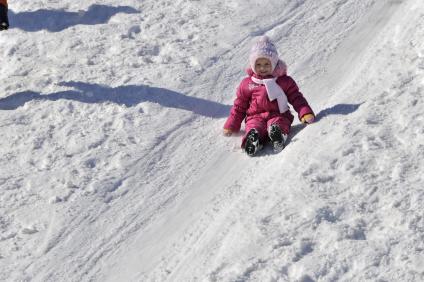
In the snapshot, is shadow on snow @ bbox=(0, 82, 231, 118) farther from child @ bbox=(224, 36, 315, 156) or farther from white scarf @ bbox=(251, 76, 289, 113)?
white scarf @ bbox=(251, 76, 289, 113)

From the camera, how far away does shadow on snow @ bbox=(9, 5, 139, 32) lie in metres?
10.3

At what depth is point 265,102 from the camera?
7262 mm

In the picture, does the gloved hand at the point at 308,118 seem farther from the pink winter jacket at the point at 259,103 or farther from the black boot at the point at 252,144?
the black boot at the point at 252,144

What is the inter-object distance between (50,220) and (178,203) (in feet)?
3.71

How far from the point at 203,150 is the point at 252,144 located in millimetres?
614

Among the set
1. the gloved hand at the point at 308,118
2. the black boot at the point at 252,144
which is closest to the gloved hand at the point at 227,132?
the black boot at the point at 252,144

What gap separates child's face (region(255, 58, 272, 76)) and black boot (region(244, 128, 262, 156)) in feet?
2.35

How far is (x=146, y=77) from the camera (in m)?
8.66

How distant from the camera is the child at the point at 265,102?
7016mm

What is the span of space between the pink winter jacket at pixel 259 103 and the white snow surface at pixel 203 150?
183 millimetres

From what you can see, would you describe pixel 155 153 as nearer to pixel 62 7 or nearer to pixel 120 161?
pixel 120 161

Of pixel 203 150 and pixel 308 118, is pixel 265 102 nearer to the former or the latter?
pixel 308 118

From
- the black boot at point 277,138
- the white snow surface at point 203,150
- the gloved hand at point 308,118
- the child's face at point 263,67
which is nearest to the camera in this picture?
the white snow surface at point 203,150

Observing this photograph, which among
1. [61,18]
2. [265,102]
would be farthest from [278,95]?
[61,18]
